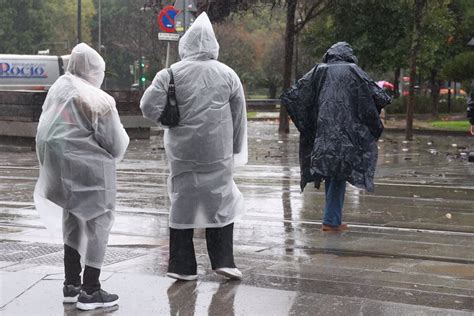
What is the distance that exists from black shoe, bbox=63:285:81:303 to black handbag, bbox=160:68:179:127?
140 cm

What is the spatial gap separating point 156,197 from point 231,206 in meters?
5.28

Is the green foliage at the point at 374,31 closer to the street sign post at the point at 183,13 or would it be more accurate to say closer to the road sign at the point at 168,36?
the street sign post at the point at 183,13

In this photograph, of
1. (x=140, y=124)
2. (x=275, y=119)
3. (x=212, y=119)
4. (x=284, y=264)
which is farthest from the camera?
(x=275, y=119)

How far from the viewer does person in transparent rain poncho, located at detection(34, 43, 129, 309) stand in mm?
6137

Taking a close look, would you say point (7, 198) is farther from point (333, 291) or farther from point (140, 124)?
point (140, 124)

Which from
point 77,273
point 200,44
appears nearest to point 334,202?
point 200,44

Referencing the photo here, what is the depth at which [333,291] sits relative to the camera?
654 centimetres

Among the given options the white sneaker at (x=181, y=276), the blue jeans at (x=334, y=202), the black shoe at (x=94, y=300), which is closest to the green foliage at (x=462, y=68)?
the blue jeans at (x=334, y=202)

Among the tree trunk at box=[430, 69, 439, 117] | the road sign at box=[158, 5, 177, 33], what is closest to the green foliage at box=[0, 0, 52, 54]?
the tree trunk at box=[430, 69, 439, 117]

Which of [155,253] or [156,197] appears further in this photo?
[156,197]

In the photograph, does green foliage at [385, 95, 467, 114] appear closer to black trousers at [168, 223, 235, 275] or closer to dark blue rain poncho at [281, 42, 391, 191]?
dark blue rain poncho at [281, 42, 391, 191]

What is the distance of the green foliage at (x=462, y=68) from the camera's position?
2595 centimetres

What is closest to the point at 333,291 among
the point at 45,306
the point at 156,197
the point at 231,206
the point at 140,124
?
the point at 231,206

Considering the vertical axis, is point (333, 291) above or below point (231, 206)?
below
